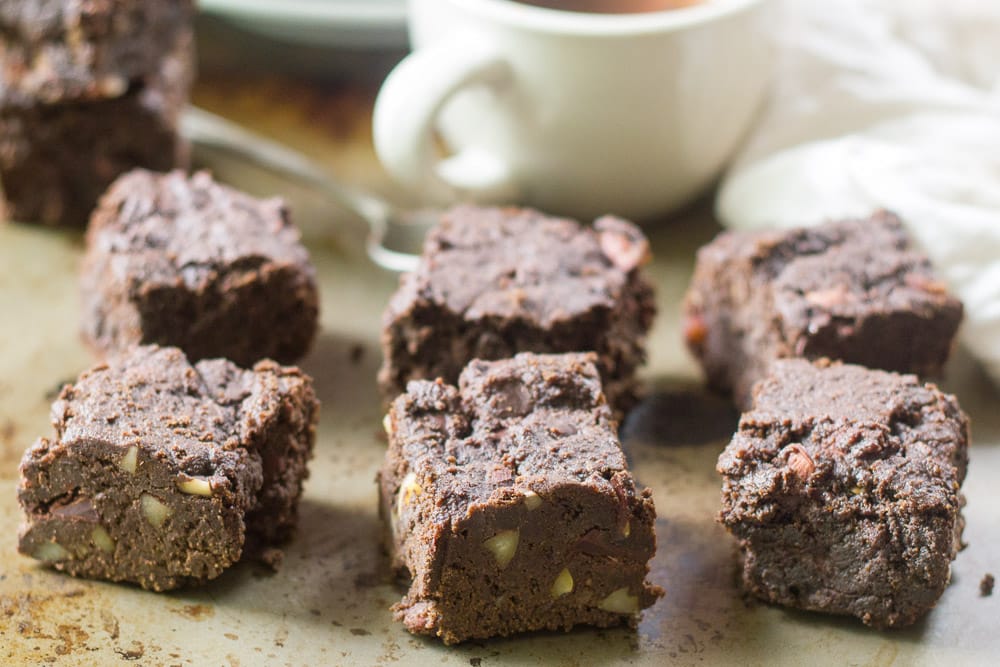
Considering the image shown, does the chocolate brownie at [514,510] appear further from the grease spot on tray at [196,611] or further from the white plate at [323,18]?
the white plate at [323,18]

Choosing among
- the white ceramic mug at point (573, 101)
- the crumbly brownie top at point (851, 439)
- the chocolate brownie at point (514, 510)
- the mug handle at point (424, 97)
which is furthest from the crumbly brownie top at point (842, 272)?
the mug handle at point (424, 97)

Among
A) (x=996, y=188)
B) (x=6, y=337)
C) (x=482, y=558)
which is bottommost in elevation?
(x=6, y=337)

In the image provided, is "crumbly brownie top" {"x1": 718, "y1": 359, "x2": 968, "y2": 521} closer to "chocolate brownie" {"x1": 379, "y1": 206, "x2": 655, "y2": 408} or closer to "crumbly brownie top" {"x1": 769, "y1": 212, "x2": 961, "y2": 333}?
"crumbly brownie top" {"x1": 769, "y1": 212, "x2": 961, "y2": 333}

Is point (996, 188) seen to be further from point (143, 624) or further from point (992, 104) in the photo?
point (143, 624)

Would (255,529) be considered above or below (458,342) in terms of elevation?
→ below

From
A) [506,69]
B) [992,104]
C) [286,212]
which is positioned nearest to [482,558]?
[286,212]

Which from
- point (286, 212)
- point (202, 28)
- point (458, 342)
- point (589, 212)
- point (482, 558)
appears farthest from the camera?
point (202, 28)
